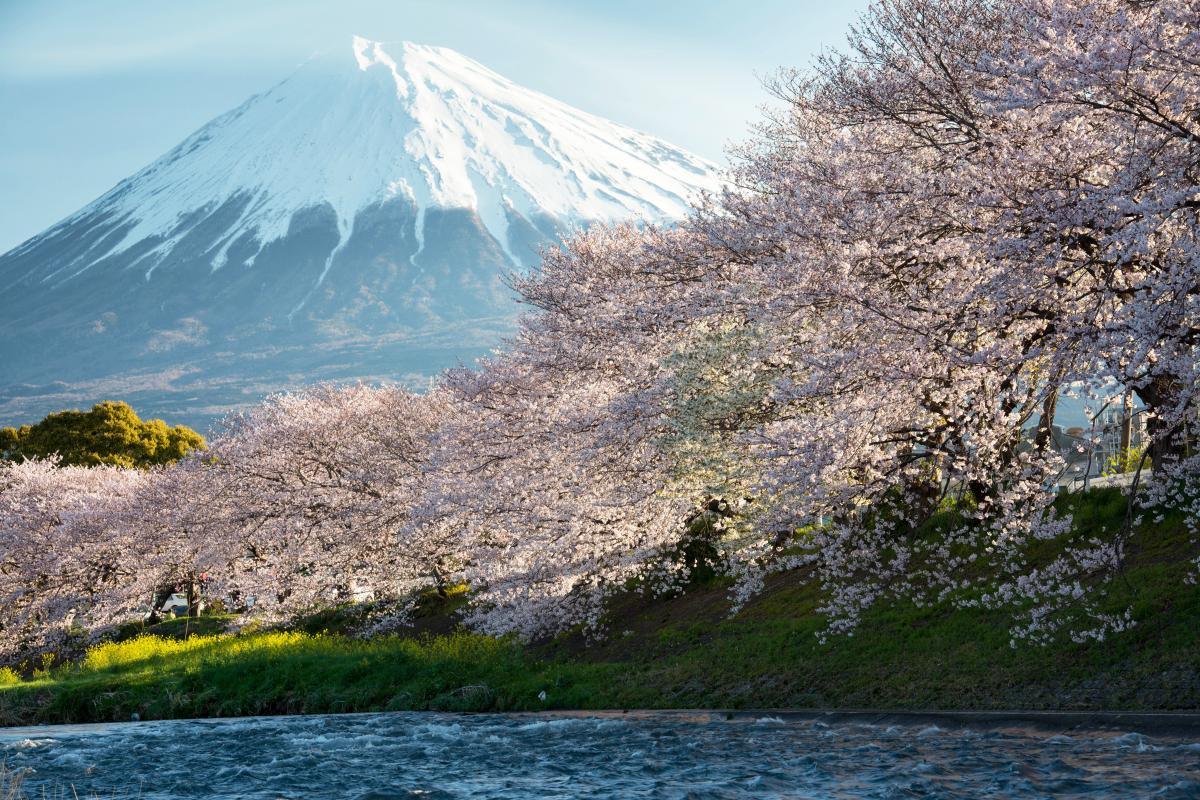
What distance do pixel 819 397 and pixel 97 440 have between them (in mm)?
44331

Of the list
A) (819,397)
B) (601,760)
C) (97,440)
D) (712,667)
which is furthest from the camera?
(97,440)

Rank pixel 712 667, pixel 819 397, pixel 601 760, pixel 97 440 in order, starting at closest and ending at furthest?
pixel 601 760 → pixel 819 397 → pixel 712 667 → pixel 97 440

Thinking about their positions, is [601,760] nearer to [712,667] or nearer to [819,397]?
[712,667]

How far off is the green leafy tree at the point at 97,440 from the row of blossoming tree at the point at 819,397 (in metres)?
18.4

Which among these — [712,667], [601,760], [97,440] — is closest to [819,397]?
[712,667]

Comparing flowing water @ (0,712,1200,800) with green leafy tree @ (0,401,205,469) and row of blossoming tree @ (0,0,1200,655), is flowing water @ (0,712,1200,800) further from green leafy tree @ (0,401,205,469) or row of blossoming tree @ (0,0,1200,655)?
green leafy tree @ (0,401,205,469)

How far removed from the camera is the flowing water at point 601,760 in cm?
888

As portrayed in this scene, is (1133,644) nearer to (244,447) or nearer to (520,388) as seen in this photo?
(520,388)

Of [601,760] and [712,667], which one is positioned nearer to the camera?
[601,760]

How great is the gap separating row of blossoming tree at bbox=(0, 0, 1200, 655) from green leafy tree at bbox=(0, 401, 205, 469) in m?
18.4

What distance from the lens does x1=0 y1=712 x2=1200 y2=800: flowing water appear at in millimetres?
8875

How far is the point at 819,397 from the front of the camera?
13.7 m

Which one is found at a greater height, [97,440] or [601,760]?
[97,440]

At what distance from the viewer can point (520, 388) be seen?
80.6ft
